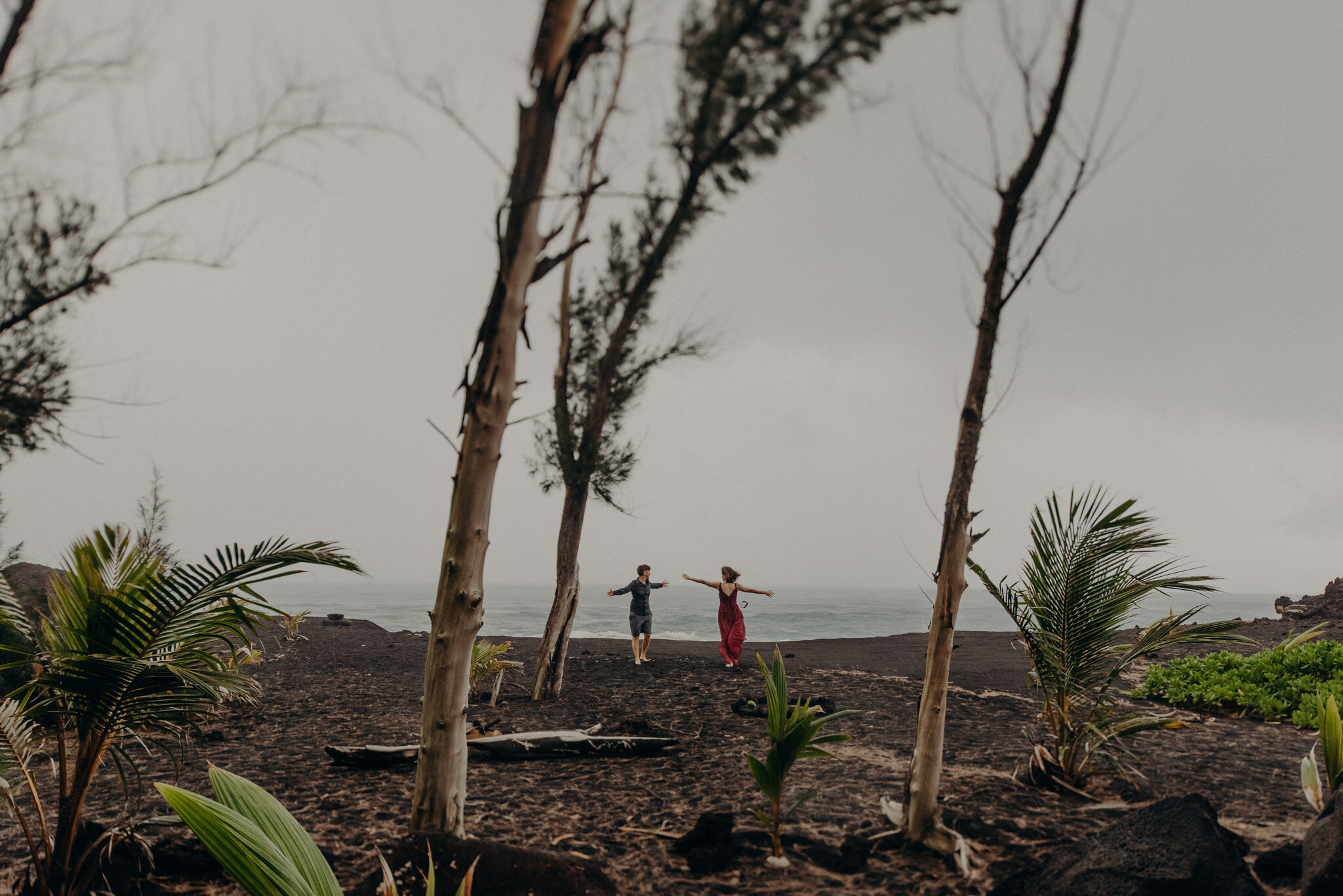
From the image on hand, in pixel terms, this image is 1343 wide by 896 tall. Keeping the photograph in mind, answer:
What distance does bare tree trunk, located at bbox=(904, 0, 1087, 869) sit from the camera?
3812 mm

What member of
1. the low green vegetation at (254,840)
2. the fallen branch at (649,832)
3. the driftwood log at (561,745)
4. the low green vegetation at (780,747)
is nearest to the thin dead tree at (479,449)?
the fallen branch at (649,832)

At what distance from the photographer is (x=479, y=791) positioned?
4.95 meters

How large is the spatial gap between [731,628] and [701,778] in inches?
196

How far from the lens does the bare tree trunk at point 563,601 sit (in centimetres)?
837

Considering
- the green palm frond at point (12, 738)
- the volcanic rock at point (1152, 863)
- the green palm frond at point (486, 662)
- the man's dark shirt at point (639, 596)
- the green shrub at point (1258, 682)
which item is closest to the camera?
the volcanic rock at point (1152, 863)

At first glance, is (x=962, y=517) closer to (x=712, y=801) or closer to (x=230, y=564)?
(x=712, y=801)

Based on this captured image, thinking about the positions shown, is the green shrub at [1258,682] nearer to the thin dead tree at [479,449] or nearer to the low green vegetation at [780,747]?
the low green vegetation at [780,747]

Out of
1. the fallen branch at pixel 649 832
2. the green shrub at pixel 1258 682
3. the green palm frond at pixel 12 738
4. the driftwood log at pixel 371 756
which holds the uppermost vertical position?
the green palm frond at pixel 12 738

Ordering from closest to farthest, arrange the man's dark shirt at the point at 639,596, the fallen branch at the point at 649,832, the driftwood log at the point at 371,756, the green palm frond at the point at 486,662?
the fallen branch at the point at 649,832, the driftwood log at the point at 371,756, the green palm frond at the point at 486,662, the man's dark shirt at the point at 639,596

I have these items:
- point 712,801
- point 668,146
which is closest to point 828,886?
point 712,801

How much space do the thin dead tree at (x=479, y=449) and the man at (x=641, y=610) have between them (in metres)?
7.24

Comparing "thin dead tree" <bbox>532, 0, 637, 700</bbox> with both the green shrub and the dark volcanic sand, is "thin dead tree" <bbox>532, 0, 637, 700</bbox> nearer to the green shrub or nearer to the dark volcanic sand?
the dark volcanic sand

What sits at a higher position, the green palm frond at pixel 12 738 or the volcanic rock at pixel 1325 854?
the green palm frond at pixel 12 738

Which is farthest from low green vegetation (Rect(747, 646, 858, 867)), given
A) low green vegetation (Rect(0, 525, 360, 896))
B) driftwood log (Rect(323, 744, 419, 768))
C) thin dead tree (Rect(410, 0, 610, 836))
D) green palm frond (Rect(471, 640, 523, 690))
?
green palm frond (Rect(471, 640, 523, 690))
